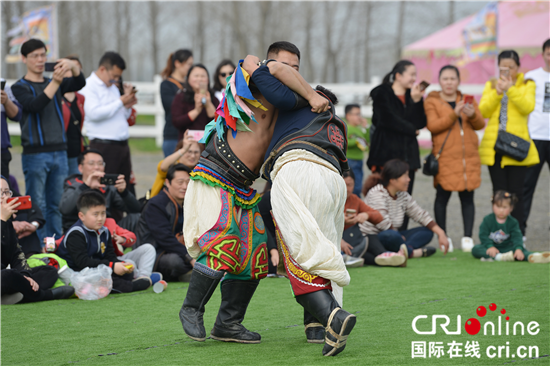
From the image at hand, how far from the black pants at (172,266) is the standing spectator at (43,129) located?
1343 millimetres

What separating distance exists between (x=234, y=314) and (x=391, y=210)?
10.7ft

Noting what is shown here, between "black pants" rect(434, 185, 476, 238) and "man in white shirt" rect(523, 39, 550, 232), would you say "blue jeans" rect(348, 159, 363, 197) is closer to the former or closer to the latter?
"black pants" rect(434, 185, 476, 238)

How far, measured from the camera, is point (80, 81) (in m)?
6.05

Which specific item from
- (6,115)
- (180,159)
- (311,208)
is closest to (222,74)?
(180,159)

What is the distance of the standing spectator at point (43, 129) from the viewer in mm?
5672

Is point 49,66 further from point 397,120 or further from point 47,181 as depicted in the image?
point 397,120

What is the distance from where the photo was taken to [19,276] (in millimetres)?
4129

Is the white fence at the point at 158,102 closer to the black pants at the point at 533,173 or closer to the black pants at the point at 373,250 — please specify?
the black pants at the point at 533,173

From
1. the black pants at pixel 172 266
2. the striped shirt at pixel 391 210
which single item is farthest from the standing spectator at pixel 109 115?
the striped shirt at pixel 391 210

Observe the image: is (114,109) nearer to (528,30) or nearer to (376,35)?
(528,30)

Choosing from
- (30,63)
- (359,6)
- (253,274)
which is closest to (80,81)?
(30,63)

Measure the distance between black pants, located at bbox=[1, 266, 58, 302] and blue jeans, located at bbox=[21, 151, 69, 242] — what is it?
1.40m

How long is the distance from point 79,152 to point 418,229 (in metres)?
3.40

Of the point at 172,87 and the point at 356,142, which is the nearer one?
the point at 172,87
